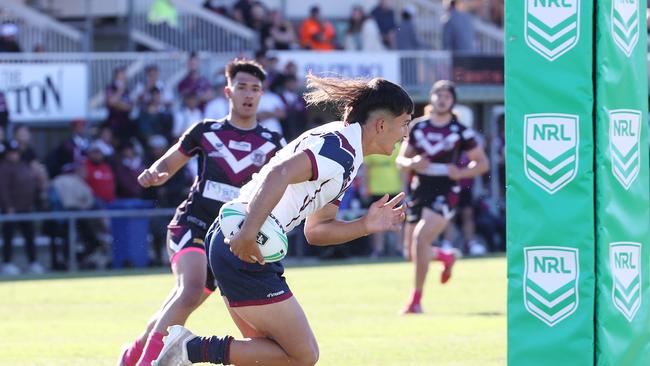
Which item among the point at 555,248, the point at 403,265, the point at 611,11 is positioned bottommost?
the point at 403,265

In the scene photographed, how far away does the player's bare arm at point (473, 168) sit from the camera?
47.3ft

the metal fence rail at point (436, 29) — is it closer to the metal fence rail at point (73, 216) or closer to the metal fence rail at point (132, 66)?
the metal fence rail at point (132, 66)

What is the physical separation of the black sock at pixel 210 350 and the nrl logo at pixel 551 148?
6.35ft

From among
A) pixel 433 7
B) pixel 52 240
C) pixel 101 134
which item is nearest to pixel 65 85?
pixel 101 134

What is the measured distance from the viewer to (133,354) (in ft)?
29.6

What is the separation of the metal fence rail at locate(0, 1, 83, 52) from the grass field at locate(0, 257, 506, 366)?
6.42m

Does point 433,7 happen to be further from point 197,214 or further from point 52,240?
point 197,214

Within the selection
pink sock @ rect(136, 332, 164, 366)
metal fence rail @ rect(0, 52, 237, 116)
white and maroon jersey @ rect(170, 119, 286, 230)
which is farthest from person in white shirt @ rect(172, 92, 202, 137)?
pink sock @ rect(136, 332, 164, 366)

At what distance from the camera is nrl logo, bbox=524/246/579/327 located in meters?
7.39

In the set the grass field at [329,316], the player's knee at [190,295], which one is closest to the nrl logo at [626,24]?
the grass field at [329,316]

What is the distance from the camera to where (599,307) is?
7426 mm

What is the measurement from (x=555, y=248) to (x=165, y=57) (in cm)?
1723

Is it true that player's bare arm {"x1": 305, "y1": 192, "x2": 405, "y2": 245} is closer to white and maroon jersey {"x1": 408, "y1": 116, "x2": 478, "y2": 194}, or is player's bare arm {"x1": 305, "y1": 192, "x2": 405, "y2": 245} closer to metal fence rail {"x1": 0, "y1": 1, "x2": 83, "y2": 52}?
white and maroon jersey {"x1": 408, "y1": 116, "x2": 478, "y2": 194}

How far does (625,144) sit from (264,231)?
2.20 meters
